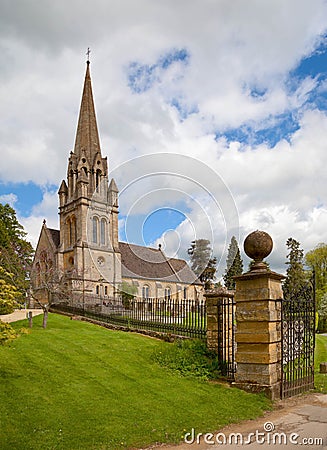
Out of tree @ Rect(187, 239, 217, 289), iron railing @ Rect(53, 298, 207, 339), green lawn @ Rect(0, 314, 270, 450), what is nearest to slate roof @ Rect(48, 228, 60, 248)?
iron railing @ Rect(53, 298, 207, 339)

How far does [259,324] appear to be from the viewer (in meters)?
9.23

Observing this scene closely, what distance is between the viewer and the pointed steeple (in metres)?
54.0

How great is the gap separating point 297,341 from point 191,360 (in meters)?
2.87

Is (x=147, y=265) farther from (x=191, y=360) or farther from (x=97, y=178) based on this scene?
(x=191, y=360)

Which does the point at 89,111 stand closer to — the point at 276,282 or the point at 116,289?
the point at 116,289

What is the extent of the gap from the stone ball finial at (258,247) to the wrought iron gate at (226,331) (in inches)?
61.2

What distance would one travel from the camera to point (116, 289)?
49688 millimetres

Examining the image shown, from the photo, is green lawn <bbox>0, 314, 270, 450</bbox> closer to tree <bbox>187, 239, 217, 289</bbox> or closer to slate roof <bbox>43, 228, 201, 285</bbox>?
tree <bbox>187, 239, 217, 289</bbox>

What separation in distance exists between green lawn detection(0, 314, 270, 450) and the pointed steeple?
45.6m

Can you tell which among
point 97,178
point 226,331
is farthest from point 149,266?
point 226,331

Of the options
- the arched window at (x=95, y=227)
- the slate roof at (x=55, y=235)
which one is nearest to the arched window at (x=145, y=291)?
the arched window at (x=95, y=227)

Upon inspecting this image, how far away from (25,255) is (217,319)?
38073 millimetres

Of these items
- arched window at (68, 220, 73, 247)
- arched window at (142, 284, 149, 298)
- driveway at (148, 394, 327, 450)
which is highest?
arched window at (68, 220, 73, 247)

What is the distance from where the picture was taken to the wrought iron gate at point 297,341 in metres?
9.53
